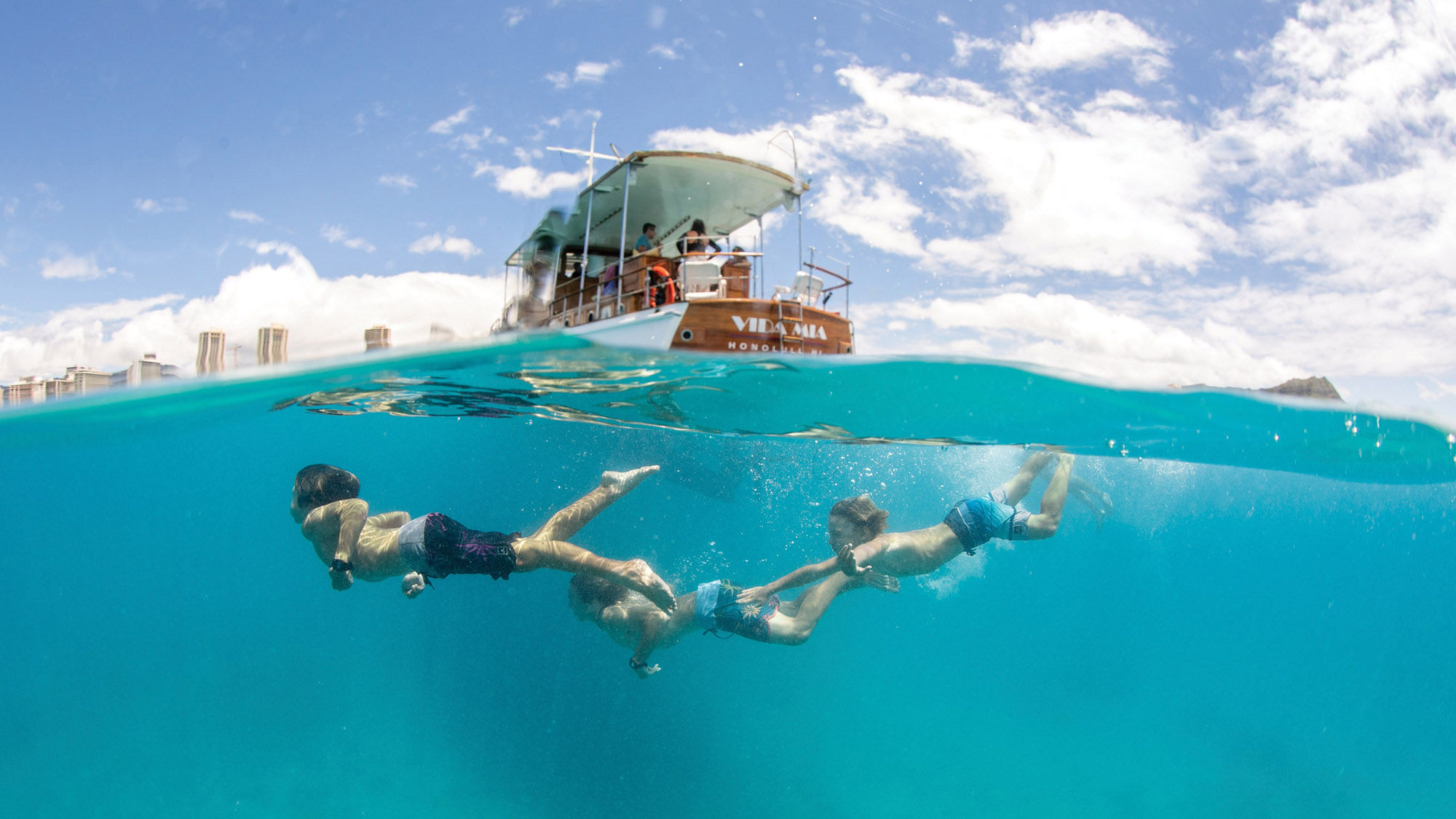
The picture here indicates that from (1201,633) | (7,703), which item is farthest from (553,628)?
(1201,633)

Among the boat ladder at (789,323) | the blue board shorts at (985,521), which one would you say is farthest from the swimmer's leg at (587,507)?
the blue board shorts at (985,521)

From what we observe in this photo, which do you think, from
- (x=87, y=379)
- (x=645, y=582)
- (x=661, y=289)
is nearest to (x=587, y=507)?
(x=645, y=582)

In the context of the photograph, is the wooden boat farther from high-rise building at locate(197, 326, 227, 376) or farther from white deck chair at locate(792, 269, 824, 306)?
high-rise building at locate(197, 326, 227, 376)

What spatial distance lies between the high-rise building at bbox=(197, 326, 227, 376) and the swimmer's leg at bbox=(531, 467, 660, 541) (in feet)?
15.7

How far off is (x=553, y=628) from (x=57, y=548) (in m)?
36.8

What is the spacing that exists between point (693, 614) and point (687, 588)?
13555mm

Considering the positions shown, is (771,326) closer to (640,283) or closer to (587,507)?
(640,283)

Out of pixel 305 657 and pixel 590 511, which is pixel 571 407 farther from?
pixel 305 657

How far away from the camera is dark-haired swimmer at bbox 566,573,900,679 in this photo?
8.86 m

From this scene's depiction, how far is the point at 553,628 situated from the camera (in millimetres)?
26422

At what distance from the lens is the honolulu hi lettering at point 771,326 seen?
8.14 m

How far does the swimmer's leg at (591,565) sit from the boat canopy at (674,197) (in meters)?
4.86

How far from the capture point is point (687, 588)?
22.5m

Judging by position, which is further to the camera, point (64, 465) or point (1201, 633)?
point (1201, 633)
